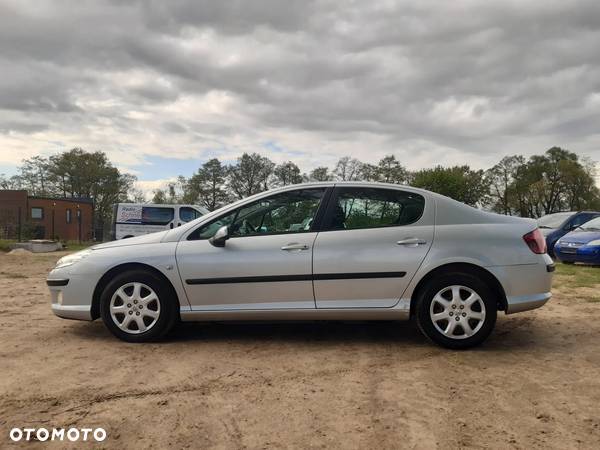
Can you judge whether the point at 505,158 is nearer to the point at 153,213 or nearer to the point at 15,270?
the point at 153,213

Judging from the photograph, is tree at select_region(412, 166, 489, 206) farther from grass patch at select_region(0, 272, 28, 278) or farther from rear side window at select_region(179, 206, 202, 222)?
grass patch at select_region(0, 272, 28, 278)

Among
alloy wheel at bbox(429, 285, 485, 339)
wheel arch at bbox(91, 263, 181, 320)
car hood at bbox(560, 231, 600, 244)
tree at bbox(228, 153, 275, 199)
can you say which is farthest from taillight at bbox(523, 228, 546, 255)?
tree at bbox(228, 153, 275, 199)

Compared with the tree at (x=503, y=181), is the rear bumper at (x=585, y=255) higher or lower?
lower

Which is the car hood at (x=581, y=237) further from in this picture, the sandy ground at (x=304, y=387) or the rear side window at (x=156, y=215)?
the rear side window at (x=156, y=215)

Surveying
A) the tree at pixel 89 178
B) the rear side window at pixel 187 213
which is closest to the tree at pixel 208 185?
the tree at pixel 89 178

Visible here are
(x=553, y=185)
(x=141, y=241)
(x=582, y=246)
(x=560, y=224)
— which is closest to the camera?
(x=141, y=241)

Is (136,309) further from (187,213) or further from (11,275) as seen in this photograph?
(187,213)

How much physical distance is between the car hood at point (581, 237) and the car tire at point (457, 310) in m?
9.29

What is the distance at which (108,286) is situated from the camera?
15.0 ft

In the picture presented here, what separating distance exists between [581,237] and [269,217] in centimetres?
1043

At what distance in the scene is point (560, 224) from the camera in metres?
14.8

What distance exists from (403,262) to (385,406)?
1.55m

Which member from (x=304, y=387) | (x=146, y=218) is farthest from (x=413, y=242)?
(x=146, y=218)

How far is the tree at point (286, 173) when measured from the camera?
188 ft
